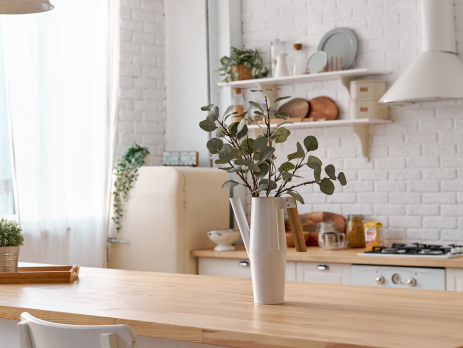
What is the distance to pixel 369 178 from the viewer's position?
450 cm

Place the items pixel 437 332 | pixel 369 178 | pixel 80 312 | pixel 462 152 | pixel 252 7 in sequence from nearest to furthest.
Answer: pixel 437 332, pixel 80 312, pixel 462 152, pixel 369 178, pixel 252 7

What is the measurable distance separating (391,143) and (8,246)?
9.14 feet

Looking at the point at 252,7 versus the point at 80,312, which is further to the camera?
the point at 252,7

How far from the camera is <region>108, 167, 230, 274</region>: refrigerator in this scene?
442 cm

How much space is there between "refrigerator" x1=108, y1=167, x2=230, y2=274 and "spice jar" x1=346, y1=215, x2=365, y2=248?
1.01 metres

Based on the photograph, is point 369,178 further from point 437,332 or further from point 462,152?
point 437,332

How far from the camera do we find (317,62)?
455 centimetres

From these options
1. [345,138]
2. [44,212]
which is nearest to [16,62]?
[44,212]

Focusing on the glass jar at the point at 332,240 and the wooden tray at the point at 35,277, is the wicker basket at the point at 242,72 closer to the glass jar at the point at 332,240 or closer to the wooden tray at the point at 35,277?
the glass jar at the point at 332,240

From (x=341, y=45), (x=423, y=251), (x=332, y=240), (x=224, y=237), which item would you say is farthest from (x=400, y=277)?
(x=341, y=45)

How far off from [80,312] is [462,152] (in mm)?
3071

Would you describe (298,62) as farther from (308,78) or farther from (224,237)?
(224,237)

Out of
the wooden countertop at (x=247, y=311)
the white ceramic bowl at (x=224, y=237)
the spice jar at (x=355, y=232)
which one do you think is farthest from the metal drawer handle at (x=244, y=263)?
the wooden countertop at (x=247, y=311)

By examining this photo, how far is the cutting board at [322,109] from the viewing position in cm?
461
